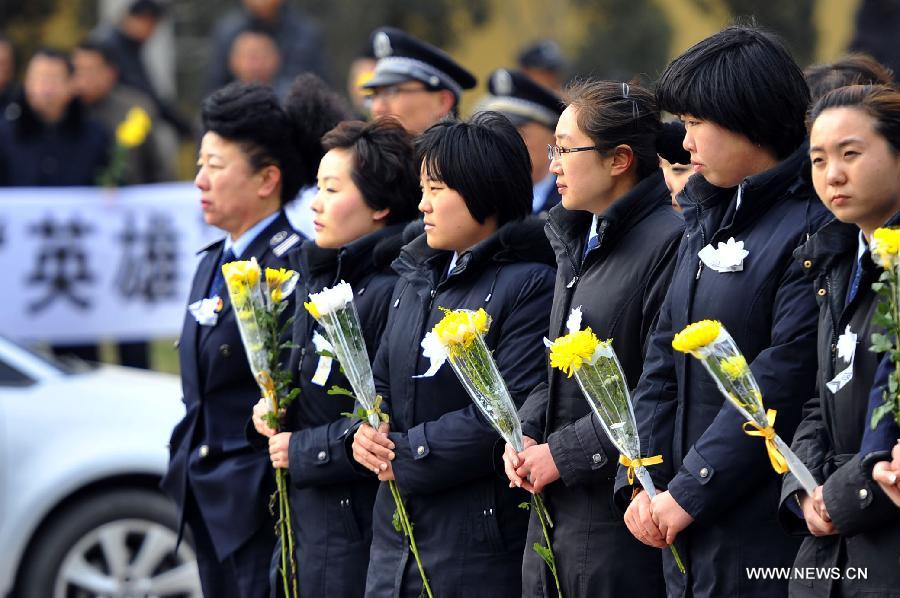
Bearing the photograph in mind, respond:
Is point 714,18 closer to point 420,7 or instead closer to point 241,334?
point 420,7

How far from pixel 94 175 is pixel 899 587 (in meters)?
7.95

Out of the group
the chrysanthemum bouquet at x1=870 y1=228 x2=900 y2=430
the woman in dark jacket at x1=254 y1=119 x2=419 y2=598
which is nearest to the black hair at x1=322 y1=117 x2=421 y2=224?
the woman in dark jacket at x1=254 y1=119 x2=419 y2=598

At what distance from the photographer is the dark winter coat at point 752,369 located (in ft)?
12.2

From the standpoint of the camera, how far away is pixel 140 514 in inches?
266

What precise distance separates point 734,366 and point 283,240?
2.64 metres

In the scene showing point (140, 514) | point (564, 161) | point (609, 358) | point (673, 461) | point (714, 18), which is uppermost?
point (714, 18)

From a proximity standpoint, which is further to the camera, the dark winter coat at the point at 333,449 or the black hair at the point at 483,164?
the dark winter coat at the point at 333,449

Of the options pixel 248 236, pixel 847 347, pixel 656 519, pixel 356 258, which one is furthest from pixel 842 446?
pixel 248 236

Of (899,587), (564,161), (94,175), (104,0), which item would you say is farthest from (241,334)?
(104,0)

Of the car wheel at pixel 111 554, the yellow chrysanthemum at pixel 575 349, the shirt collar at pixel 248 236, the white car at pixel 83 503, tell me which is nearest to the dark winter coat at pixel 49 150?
the white car at pixel 83 503

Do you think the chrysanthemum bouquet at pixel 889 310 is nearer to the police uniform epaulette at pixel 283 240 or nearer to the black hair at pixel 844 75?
the black hair at pixel 844 75

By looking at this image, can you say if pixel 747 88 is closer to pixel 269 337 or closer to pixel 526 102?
pixel 269 337

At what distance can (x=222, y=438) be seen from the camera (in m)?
5.64

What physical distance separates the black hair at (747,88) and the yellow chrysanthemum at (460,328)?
2.59ft
